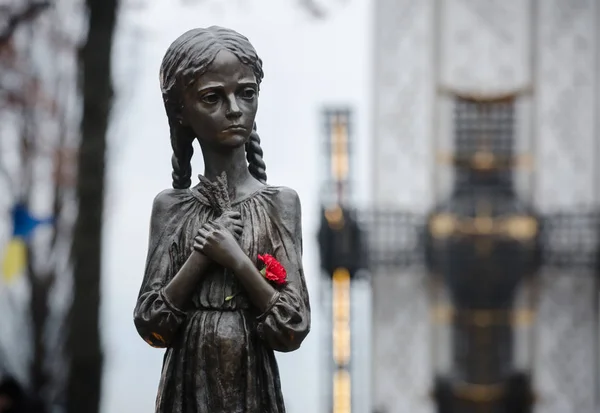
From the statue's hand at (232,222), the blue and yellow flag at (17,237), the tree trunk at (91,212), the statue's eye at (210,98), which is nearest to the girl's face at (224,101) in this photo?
the statue's eye at (210,98)

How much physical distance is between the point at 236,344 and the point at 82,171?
686 cm

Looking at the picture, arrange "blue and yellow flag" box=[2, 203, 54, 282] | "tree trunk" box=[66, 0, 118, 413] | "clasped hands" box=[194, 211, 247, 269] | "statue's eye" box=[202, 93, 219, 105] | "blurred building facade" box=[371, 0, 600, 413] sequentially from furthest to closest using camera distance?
1. "blurred building facade" box=[371, 0, 600, 413]
2. "blue and yellow flag" box=[2, 203, 54, 282]
3. "tree trunk" box=[66, 0, 118, 413]
4. "statue's eye" box=[202, 93, 219, 105]
5. "clasped hands" box=[194, 211, 247, 269]

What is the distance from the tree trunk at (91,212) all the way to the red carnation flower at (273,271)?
6601mm

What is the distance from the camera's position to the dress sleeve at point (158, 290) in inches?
182

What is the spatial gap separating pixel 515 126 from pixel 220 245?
48.4 feet

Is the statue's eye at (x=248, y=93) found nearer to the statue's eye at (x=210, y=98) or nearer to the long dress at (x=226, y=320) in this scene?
the statue's eye at (x=210, y=98)

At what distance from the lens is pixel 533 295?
1905 centimetres

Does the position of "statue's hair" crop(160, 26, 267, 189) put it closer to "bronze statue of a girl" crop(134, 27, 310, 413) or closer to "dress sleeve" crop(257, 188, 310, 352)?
"bronze statue of a girl" crop(134, 27, 310, 413)

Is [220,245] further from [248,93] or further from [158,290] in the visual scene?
[248,93]

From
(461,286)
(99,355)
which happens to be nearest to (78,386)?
(99,355)

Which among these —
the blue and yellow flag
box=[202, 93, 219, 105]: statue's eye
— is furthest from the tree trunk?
box=[202, 93, 219, 105]: statue's eye

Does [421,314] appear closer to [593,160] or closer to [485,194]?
[485,194]

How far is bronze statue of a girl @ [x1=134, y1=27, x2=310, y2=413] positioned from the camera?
4.61m

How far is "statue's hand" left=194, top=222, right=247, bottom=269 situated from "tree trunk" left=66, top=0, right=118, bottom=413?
6.61 metres
